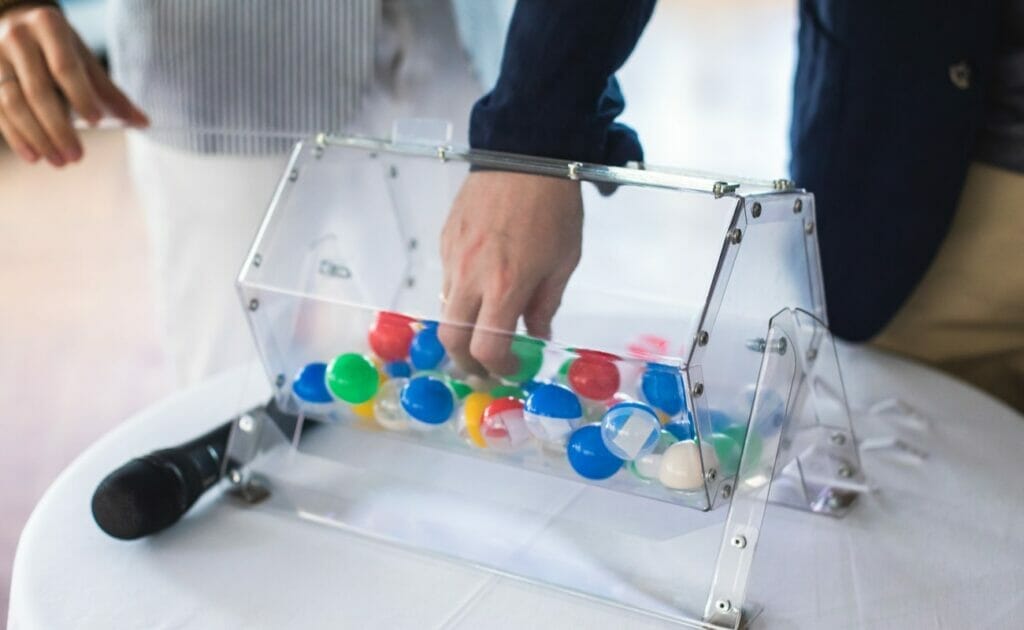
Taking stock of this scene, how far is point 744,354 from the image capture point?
2.23 feet

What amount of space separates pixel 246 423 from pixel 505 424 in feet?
0.63

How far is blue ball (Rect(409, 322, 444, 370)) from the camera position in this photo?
2.29 ft

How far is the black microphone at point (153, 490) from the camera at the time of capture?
2.02 feet

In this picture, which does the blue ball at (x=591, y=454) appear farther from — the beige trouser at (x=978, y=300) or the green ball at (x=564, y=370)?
the beige trouser at (x=978, y=300)

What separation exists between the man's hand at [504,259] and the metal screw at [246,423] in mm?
157

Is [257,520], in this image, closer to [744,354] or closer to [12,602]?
[12,602]

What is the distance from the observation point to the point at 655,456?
0.61m

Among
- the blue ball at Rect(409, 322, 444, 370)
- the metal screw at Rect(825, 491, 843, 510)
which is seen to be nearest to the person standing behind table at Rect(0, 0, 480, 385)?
the blue ball at Rect(409, 322, 444, 370)

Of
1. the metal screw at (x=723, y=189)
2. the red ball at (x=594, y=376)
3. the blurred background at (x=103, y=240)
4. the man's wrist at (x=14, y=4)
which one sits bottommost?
the blurred background at (x=103, y=240)

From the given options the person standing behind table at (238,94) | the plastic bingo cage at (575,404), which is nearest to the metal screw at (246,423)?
the plastic bingo cage at (575,404)

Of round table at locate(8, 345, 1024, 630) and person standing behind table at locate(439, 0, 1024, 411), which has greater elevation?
person standing behind table at locate(439, 0, 1024, 411)

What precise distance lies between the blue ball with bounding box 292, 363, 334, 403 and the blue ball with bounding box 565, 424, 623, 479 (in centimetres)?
19

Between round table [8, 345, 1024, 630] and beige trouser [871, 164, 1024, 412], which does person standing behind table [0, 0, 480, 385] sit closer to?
round table [8, 345, 1024, 630]

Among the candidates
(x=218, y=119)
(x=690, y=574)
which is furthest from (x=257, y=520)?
(x=218, y=119)
